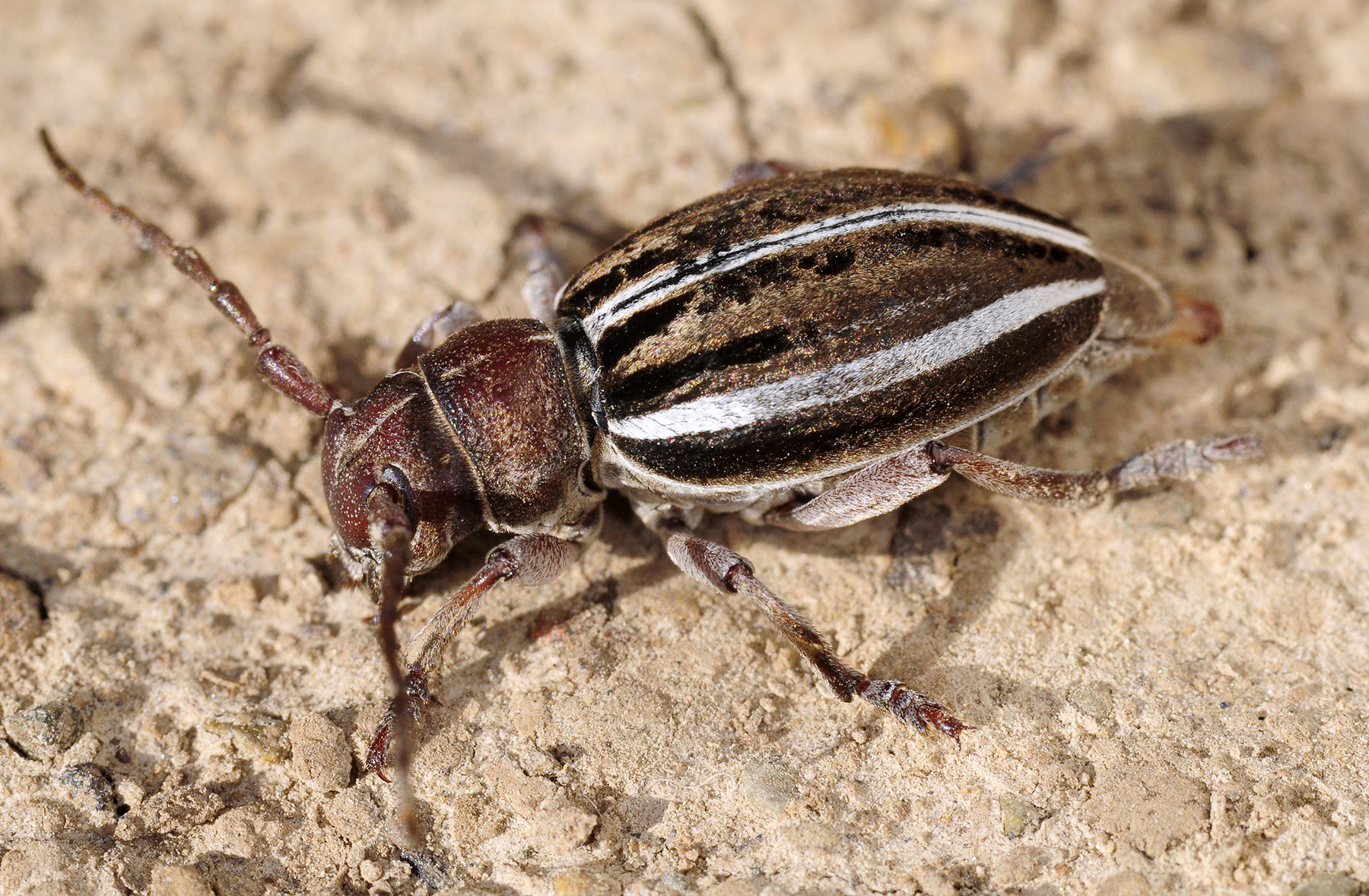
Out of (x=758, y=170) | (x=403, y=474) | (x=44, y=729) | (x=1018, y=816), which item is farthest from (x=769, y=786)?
(x=758, y=170)

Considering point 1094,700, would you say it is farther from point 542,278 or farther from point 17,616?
point 17,616

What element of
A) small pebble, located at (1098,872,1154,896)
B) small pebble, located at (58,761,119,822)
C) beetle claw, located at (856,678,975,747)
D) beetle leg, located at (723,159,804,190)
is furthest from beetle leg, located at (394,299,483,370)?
small pebble, located at (1098,872,1154,896)

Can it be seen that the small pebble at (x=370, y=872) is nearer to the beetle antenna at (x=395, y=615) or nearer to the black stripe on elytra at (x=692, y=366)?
the beetle antenna at (x=395, y=615)

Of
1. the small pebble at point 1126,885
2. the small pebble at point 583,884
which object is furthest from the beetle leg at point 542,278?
the small pebble at point 1126,885

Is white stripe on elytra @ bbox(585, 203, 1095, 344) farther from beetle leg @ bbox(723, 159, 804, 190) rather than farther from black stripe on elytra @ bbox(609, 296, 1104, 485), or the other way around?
beetle leg @ bbox(723, 159, 804, 190)

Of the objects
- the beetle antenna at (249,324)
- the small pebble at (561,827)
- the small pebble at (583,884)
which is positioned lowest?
the small pebble at (583,884)
